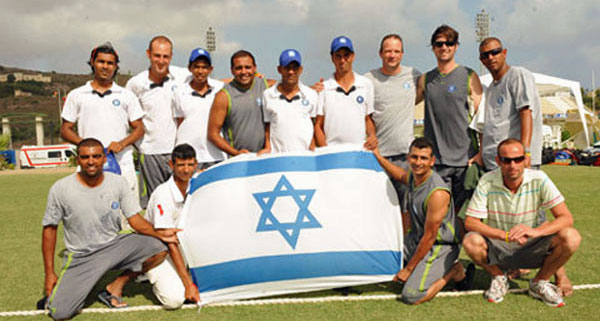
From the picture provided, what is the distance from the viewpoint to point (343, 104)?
4.88 m

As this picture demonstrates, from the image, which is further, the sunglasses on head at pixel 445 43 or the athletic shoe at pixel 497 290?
the sunglasses on head at pixel 445 43

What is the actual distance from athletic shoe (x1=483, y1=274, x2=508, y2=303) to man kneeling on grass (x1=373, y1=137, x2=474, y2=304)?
0.28 m

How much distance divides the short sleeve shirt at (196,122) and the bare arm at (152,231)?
3.16 ft

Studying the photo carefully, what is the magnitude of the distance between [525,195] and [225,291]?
2.57 metres

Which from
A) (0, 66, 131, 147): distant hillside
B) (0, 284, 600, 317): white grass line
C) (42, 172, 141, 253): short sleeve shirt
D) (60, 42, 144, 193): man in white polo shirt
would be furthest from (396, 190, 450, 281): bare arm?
(0, 66, 131, 147): distant hillside

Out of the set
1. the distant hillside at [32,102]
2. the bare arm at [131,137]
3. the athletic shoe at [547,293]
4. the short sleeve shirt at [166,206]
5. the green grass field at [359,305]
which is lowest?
the green grass field at [359,305]

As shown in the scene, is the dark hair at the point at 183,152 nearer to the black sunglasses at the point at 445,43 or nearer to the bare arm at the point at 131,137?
the bare arm at the point at 131,137

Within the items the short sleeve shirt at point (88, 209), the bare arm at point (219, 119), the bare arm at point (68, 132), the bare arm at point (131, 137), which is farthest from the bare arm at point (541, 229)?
the bare arm at point (68, 132)

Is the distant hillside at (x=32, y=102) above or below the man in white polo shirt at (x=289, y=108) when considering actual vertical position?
above

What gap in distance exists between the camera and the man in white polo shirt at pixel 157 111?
17.3ft

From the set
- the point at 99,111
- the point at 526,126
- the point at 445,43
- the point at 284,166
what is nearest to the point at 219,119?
the point at 284,166

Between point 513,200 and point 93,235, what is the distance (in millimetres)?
3484

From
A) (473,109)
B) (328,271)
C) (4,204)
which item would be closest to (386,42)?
(473,109)

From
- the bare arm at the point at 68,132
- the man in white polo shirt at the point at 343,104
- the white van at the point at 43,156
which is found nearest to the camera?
the man in white polo shirt at the point at 343,104
